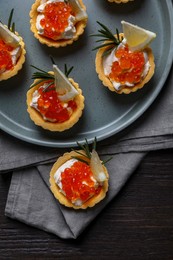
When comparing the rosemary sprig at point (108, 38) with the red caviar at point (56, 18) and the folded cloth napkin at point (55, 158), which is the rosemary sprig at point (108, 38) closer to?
the red caviar at point (56, 18)

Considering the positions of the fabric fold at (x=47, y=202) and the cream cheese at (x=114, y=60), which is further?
the fabric fold at (x=47, y=202)

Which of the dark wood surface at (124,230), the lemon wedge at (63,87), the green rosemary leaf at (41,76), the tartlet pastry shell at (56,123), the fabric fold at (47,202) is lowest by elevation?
the dark wood surface at (124,230)

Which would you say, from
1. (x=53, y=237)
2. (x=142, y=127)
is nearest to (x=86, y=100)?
(x=142, y=127)

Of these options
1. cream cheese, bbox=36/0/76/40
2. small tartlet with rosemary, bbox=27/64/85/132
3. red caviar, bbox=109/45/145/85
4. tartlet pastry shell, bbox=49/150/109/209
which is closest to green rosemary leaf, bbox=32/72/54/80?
small tartlet with rosemary, bbox=27/64/85/132

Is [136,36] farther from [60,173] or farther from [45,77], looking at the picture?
[60,173]

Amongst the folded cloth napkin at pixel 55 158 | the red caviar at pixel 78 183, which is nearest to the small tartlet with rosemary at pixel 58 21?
the folded cloth napkin at pixel 55 158

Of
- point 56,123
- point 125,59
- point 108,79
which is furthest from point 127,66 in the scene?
point 56,123

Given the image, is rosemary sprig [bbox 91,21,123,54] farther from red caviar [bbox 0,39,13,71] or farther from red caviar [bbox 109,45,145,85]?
red caviar [bbox 0,39,13,71]
